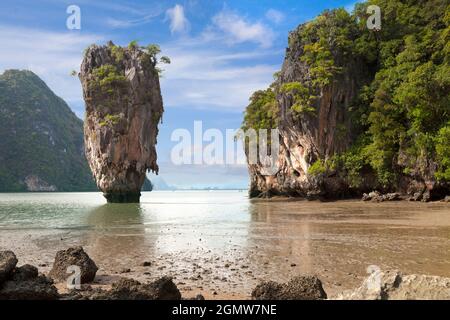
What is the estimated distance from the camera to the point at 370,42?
40.8 m

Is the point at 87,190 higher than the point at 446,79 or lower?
lower

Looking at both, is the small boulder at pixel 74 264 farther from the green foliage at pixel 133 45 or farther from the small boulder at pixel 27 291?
the green foliage at pixel 133 45

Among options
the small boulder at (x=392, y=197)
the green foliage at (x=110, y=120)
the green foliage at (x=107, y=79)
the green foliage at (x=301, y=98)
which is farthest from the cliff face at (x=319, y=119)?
the green foliage at (x=107, y=79)

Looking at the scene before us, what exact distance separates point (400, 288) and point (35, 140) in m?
148

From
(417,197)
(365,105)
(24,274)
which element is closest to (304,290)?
(24,274)

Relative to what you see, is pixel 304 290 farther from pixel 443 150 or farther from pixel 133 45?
pixel 133 45

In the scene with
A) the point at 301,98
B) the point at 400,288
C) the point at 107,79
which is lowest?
the point at 400,288

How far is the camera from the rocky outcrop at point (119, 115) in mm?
51000

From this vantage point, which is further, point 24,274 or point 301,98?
point 301,98

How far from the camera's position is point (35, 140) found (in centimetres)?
13650

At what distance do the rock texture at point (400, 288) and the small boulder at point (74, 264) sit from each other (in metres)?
5.45

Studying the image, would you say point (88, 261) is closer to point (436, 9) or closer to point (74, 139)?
point (436, 9)

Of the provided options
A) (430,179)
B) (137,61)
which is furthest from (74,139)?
(430,179)

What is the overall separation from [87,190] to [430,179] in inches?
5114
